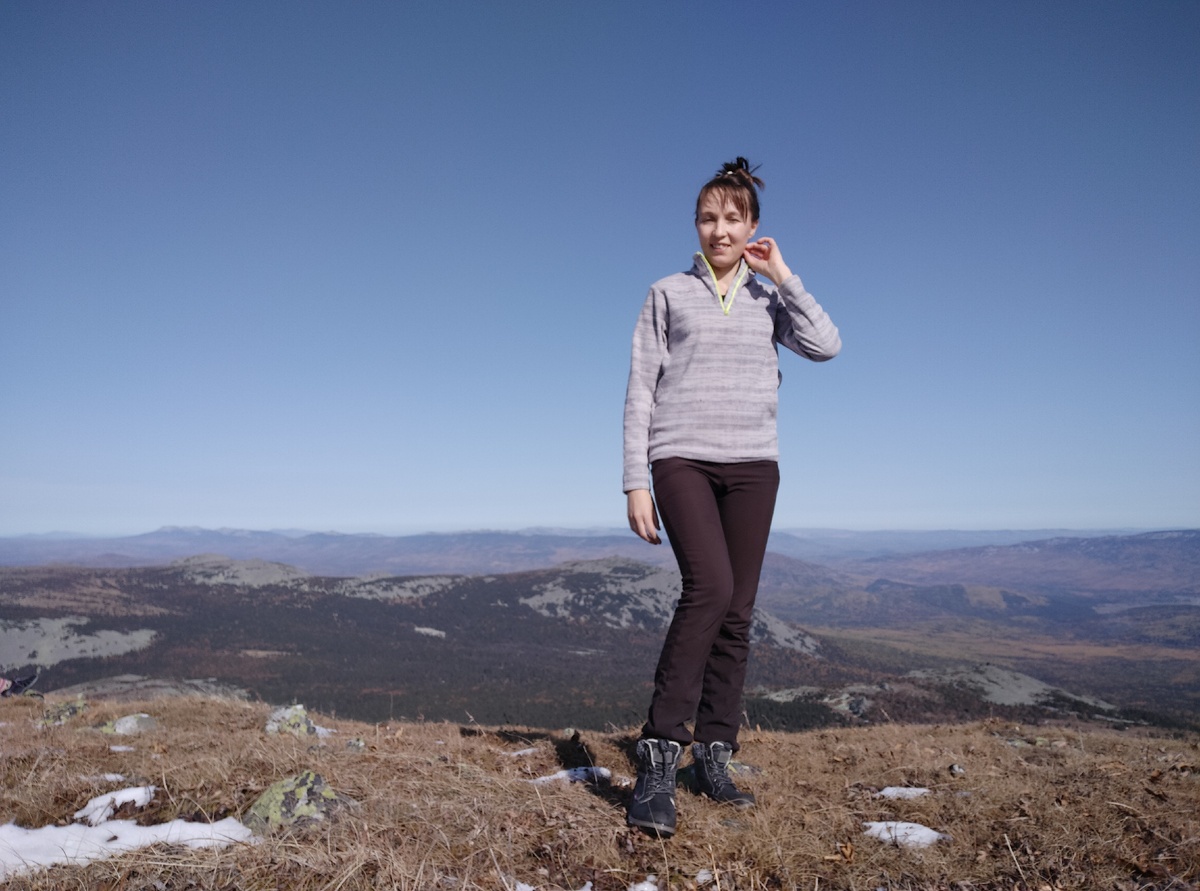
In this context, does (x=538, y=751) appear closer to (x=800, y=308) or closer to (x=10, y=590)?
(x=800, y=308)

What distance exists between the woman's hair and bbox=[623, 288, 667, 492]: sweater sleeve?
649mm

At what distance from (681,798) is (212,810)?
8.25 ft

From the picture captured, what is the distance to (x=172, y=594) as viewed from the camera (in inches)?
4537

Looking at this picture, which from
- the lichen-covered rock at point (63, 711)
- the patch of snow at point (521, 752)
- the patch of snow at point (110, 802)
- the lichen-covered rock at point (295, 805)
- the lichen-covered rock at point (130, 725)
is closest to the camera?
the lichen-covered rock at point (295, 805)

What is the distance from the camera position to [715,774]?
3.60 meters

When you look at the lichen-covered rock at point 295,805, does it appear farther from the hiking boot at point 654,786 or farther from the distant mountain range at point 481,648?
the distant mountain range at point 481,648

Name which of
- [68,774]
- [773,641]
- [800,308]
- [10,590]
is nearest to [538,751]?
[68,774]

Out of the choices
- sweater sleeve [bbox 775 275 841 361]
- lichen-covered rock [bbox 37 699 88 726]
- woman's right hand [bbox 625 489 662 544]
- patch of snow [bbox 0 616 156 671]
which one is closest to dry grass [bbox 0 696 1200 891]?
woman's right hand [bbox 625 489 662 544]

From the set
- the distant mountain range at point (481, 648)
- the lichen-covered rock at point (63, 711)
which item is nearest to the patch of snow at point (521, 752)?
the lichen-covered rock at point (63, 711)

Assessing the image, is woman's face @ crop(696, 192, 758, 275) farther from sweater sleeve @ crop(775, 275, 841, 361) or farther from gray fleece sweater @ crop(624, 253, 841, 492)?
sweater sleeve @ crop(775, 275, 841, 361)

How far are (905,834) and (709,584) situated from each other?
1490 mm

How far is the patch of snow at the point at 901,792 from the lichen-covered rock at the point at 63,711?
32.8ft

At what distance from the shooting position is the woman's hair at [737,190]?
371cm

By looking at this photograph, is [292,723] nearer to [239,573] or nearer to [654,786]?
[654,786]
